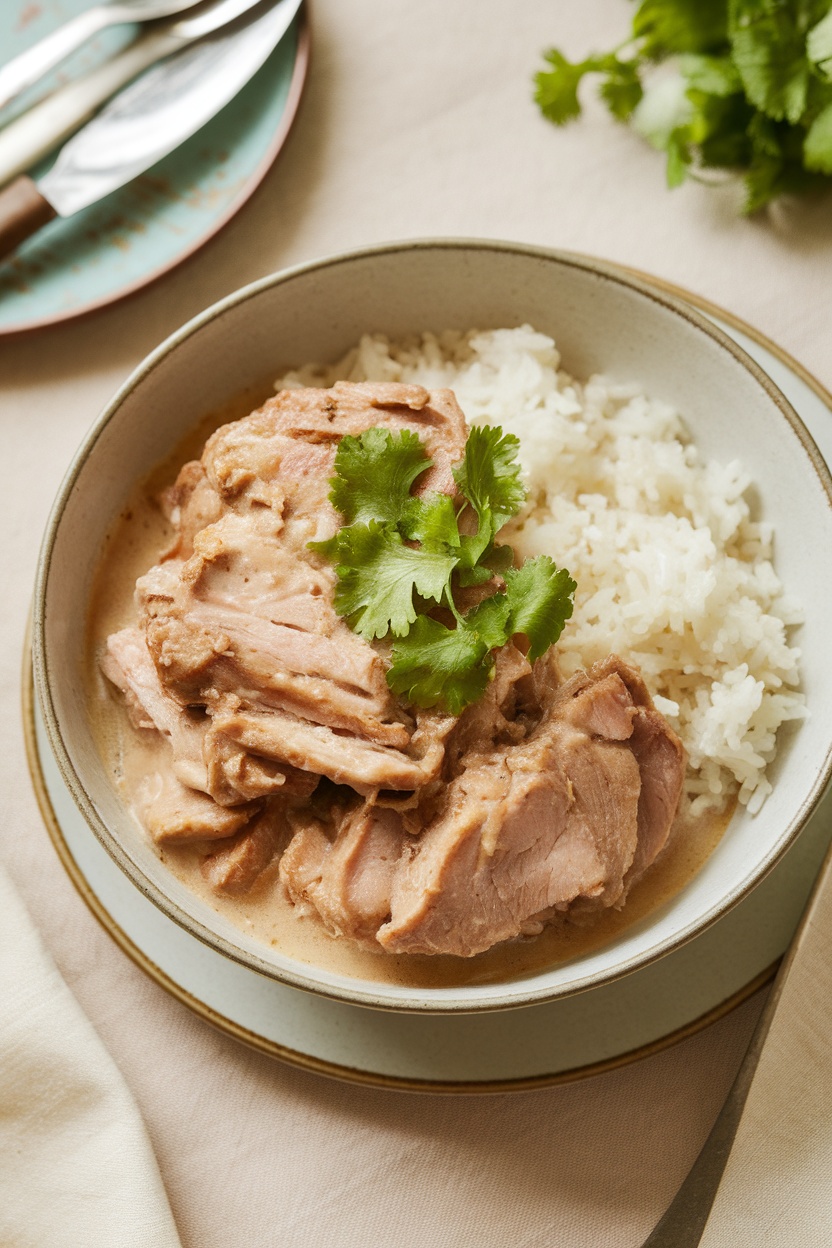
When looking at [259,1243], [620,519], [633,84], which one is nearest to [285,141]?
[633,84]

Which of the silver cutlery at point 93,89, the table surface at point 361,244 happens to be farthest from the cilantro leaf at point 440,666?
the silver cutlery at point 93,89

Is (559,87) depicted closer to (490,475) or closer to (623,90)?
(623,90)

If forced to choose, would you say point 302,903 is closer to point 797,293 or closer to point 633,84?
point 797,293

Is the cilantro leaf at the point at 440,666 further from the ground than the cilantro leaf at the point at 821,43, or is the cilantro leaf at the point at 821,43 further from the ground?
the cilantro leaf at the point at 821,43

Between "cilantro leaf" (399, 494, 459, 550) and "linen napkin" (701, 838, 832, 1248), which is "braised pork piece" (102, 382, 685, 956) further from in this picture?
"linen napkin" (701, 838, 832, 1248)

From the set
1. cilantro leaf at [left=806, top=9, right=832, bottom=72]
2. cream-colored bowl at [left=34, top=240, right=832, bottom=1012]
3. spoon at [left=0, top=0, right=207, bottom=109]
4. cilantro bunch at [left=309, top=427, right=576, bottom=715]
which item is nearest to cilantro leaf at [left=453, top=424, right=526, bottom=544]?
cilantro bunch at [left=309, top=427, right=576, bottom=715]

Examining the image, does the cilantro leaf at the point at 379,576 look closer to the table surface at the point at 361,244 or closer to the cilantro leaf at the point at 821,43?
the table surface at the point at 361,244
